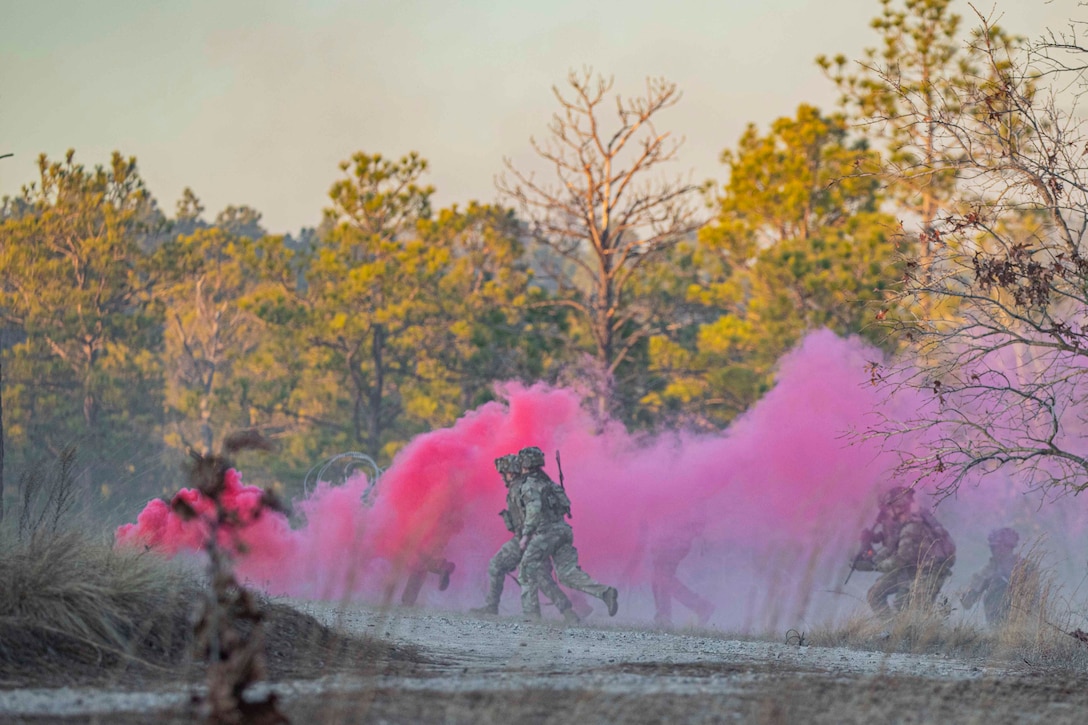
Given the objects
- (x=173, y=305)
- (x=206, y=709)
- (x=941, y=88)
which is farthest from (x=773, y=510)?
(x=173, y=305)

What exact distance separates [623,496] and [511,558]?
4.36 meters

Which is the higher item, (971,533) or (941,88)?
(941,88)

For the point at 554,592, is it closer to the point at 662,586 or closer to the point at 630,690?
the point at 662,586

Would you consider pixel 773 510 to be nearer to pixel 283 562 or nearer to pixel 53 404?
pixel 283 562

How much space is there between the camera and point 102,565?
27.5 ft

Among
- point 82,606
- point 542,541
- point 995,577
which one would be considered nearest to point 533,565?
point 542,541

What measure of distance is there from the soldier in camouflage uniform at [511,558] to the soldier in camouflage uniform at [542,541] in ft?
0.61

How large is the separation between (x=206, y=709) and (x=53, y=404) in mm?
28484

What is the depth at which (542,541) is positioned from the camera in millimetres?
14508

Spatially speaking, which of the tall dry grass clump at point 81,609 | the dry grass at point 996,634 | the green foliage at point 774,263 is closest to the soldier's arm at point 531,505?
the dry grass at point 996,634

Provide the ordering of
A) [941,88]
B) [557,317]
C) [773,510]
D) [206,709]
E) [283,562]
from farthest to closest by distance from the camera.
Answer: [557,317]
[773,510]
[283,562]
[941,88]
[206,709]

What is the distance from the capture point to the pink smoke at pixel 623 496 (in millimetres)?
17719

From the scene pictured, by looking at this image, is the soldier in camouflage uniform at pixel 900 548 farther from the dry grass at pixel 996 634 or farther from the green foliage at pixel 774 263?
the green foliage at pixel 774 263

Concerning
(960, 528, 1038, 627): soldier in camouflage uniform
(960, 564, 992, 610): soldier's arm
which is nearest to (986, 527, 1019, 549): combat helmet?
(960, 528, 1038, 627): soldier in camouflage uniform
